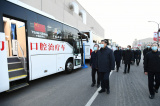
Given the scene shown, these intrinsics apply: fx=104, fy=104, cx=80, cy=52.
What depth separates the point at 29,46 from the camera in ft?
13.9

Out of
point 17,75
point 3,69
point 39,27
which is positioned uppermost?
point 39,27

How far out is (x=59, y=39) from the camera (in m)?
6.13

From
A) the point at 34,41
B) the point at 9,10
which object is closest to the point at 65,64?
the point at 34,41

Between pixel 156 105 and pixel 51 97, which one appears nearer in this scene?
pixel 156 105

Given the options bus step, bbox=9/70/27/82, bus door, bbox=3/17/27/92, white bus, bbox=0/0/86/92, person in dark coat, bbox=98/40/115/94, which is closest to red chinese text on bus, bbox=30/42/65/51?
white bus, bbox=0/0/86/92

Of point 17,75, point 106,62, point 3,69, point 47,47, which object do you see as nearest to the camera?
point 3,69

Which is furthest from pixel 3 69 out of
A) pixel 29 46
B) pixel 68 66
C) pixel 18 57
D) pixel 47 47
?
pixel 68 66

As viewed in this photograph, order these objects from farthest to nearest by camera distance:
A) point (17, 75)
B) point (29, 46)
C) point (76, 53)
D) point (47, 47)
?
1. point (76, 53)
2. point (47, 47)
3. point (29, 46)
4. point (17, 75)

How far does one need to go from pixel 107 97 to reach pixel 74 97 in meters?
1.16

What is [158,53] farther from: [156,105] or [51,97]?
[51,97]

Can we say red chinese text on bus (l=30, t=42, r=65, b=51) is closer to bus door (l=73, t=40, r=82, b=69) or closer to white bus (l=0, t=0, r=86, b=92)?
white bus (l=0, t=0, r=86, b=92)

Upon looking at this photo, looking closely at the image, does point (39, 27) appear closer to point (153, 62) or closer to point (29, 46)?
point (29, 46)

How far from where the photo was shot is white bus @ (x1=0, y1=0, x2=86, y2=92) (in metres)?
3.39

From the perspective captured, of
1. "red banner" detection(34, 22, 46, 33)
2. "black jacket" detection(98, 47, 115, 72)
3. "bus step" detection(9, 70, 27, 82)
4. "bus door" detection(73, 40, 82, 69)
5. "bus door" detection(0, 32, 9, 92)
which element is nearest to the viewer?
"bus door" detection(0, 32, 9, 92)
